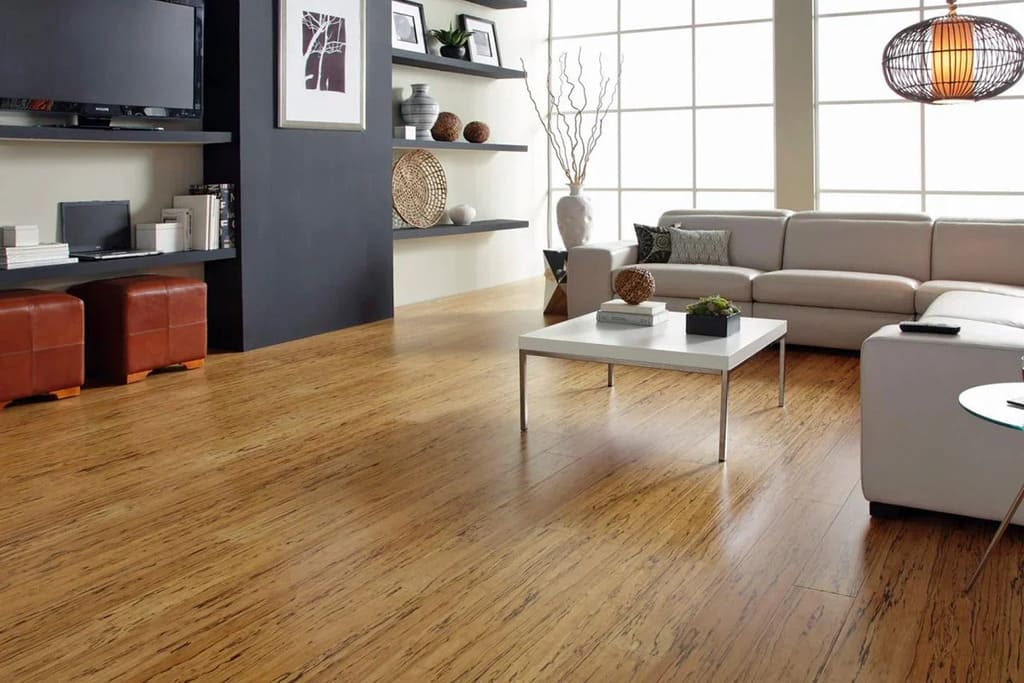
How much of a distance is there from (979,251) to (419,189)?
382 cm

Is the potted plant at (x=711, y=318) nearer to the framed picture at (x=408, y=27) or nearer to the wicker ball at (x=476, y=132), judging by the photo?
the framed picture at (x=408, y=27)

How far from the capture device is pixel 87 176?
16.9 ft

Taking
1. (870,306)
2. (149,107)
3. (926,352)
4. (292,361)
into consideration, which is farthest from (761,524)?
(149,107)

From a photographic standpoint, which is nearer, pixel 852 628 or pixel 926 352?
pixel 852 628

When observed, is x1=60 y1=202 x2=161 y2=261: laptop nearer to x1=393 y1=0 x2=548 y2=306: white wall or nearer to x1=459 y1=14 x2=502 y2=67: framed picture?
x1=393 y1=0 x2=548 y2=306: white wall

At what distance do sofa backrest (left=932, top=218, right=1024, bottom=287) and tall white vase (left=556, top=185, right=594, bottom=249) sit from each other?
2.87 meters

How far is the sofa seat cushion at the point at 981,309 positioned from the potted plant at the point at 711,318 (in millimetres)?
736

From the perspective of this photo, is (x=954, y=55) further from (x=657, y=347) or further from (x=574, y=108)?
(x=574, y=108)

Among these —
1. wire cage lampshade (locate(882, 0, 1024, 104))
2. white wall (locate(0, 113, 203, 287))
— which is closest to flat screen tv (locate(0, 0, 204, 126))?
white wall (locate(0, 113, 203, 287))

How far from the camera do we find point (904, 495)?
2973mm

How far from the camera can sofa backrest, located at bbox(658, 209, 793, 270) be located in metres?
6.28

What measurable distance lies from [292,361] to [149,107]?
4.87ft

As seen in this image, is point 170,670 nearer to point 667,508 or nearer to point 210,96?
point 667,508

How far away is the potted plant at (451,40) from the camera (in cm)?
766
